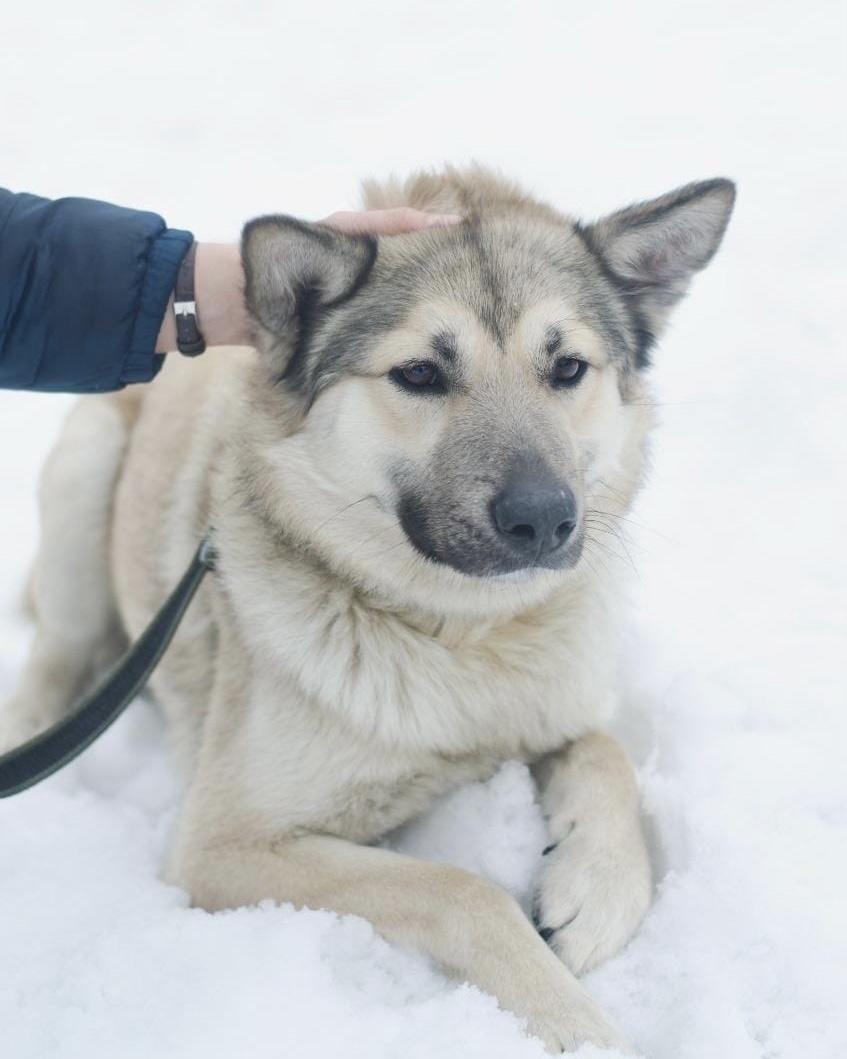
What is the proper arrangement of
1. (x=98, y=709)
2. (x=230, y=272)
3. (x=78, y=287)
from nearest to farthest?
(x=98, y=709) → (x=78, y=287) → (x=230, y=272)

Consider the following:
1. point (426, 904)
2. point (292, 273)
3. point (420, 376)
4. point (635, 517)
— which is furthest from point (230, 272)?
point (635, 517)

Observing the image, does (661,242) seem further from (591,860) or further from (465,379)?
(591,860)

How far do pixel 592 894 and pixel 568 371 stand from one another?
1.27 metres

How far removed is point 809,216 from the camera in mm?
6168

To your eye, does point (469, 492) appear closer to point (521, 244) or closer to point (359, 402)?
point (359, 402)

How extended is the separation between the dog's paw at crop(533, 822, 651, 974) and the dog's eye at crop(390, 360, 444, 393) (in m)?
1.14

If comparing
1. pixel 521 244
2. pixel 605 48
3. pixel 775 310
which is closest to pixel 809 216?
pixel 775 310

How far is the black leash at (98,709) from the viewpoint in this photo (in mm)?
2469

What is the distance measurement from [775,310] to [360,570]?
11.7 ft

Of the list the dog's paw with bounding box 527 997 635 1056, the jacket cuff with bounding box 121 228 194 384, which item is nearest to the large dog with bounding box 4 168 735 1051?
the dog's paw with bounding box 527 997 635 1056

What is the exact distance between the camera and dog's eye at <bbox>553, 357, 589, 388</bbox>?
2.66 m

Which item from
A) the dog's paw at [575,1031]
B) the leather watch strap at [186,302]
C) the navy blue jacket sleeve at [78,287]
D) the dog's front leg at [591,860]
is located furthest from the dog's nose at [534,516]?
the navy blue jacket sleeve at [78,287]

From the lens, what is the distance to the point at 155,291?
2.87m

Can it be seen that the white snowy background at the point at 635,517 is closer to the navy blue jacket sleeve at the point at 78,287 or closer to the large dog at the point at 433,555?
the large dog at the point at 433,555
